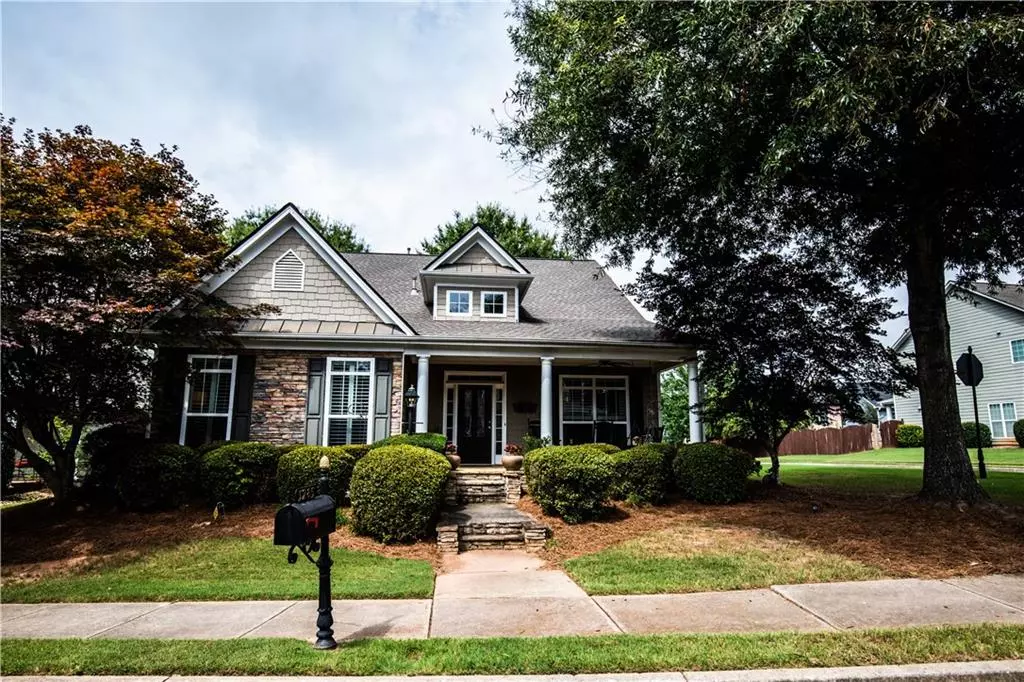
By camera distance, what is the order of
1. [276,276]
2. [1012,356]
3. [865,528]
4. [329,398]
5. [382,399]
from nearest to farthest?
1. [865,528]
2. [329,398]
3. [382,399]
4. [276,276]
5. [1012,356]

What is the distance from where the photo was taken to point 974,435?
2428cm

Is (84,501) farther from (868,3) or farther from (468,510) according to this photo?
(868,3)

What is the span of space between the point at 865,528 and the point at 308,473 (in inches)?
341

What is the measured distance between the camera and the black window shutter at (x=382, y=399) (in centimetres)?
1291

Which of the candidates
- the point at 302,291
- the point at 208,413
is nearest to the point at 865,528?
the point at 302,291

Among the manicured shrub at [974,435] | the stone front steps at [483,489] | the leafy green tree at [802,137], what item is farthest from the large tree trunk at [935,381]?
the manicured shrub at [974,435]

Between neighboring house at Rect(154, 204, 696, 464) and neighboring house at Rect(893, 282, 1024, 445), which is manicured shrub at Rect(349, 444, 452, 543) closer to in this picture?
neighboring house at Rect(154, 204, 696, 464)

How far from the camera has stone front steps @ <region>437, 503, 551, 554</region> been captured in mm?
8250

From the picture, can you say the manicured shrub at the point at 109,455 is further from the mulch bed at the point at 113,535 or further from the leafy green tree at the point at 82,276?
the mulch bed at the point at 113,535

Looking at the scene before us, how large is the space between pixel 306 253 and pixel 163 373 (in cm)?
409

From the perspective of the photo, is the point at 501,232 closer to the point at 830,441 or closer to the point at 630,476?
the point at 830,441

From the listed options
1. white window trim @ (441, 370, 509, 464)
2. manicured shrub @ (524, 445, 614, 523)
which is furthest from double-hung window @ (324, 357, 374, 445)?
manicured shrub @ (524, 445, 614, 523)

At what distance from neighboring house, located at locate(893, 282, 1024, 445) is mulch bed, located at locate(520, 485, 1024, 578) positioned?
1847 centimetres

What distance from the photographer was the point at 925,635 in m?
4.34
